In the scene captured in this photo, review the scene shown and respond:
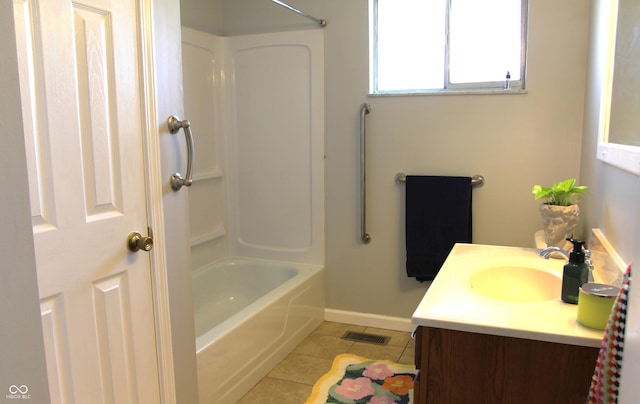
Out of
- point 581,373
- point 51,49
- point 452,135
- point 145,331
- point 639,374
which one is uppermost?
point 51,49

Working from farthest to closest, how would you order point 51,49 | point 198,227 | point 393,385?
point 198,227 → point 393,385 → point 51,49

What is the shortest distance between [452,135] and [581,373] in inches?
70.8

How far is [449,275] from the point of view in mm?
1601

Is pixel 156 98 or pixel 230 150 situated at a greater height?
pixel 156 98

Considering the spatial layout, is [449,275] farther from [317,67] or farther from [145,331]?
[317,67]

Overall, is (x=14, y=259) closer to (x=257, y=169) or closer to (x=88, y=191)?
(x=88, y=191)

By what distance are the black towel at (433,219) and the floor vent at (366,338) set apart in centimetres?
44

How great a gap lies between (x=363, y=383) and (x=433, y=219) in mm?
980

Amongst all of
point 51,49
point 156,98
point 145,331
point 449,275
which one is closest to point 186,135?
point 156,98

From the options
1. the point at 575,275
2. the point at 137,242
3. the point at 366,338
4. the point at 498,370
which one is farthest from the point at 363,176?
the point at 498,370

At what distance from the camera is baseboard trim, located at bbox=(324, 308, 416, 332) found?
3.07 m

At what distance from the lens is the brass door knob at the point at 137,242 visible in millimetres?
1595

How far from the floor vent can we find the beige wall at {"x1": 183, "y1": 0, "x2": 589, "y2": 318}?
17 cm

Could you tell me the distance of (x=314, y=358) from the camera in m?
2.76
